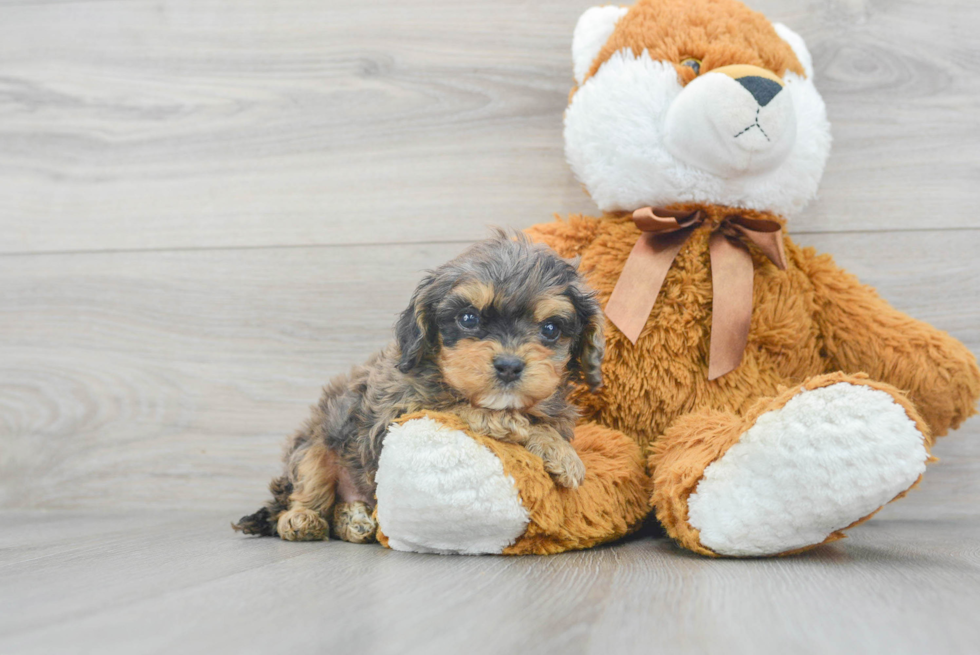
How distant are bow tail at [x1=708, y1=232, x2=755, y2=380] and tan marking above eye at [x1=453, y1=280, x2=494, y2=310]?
0.53 meters

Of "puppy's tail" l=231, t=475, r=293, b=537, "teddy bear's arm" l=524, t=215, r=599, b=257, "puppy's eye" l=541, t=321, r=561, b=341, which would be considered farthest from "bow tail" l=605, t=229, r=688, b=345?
"puppy's tail" l=231, t=475, r=293, b=537

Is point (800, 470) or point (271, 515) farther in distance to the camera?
point (271, 515)

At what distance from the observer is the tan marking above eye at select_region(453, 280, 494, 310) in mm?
1195

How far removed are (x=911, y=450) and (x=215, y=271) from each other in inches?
66.7

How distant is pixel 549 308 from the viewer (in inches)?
48.1

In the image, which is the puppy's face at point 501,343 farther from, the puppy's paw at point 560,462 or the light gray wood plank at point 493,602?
the light gray wood plank at point 493,602

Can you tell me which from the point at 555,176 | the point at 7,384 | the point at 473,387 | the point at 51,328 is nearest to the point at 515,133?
the point at 555,176

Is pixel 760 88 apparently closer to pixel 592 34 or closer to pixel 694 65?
pixel 694 65

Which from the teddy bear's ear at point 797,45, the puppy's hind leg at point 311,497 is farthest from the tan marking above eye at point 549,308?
the teddy bear's ear at point 797,45

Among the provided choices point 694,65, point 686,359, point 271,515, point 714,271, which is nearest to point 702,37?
point 694,65

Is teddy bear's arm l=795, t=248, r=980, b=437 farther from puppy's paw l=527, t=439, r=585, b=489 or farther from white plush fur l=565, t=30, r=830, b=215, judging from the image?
puppy's paw l=527, t=439, r=585, b=489

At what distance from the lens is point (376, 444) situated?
130cm

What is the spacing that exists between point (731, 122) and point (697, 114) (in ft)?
0.21

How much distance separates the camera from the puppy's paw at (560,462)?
4.10 feet
